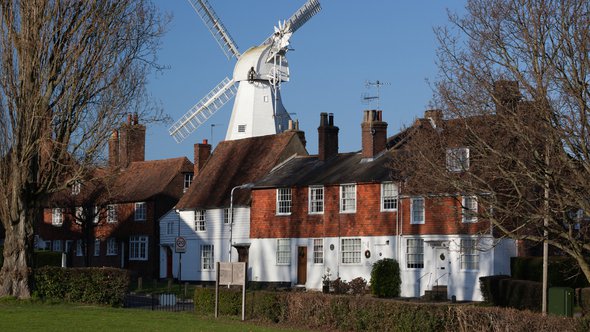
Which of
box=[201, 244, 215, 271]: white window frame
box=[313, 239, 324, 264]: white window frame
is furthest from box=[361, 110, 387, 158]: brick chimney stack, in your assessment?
box=[201, 244, 215, 271]: white window frame

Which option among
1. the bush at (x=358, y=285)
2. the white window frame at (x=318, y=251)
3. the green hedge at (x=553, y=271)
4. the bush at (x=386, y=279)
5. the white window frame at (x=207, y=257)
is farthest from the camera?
the white window frame at (x=207, y=257)

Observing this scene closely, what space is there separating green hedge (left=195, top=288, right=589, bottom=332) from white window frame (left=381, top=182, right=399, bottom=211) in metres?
17.7

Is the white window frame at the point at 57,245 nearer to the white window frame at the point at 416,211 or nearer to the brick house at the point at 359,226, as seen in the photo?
the brick house at the point at 359,226

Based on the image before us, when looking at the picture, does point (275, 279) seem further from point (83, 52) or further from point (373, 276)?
point (83, 52)

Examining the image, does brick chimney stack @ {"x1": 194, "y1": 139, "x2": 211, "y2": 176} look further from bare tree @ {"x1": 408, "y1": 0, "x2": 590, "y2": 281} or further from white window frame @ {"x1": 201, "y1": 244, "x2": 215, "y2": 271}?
bare tree @ {"x1": 408, "y1": 0, "x2": 590, "y2": 281}

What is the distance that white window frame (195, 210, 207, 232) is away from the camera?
2426 inches

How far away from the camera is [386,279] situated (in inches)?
1902

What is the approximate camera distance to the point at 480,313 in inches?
965

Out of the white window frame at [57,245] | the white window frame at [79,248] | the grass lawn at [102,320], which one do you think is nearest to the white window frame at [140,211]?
the white window frame at [79,248]

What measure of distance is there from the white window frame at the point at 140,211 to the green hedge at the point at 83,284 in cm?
2857

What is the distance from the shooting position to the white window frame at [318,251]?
53.3m

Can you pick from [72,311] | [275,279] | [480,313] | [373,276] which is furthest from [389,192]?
[480,313]

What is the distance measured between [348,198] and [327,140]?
246 inches

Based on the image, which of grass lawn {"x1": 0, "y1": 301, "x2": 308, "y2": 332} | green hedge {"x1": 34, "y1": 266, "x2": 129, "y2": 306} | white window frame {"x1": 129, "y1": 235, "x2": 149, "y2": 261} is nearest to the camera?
grass lawn {"x1": 0, "y1": 301, "x2": 308, "y2": 332}
